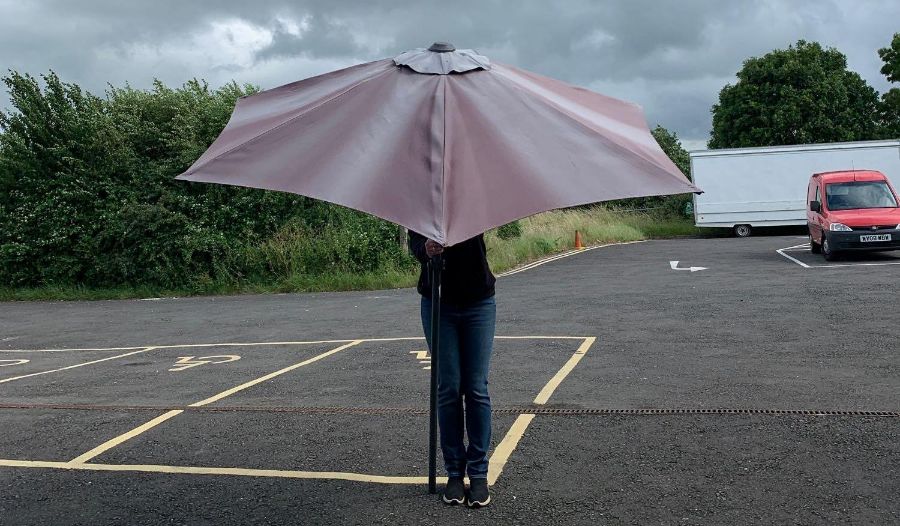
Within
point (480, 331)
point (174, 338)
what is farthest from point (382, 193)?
point (174, 338)

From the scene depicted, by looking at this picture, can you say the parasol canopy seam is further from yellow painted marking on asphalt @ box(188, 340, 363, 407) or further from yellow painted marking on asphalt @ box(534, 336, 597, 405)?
yellow painted marking on asphalt @ box(188, 340, 363, 407)

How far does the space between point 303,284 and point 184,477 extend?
13851 mm

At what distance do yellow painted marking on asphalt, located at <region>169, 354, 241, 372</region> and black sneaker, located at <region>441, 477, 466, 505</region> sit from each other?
5.33 meters

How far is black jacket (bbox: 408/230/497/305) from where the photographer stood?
14.2 ft

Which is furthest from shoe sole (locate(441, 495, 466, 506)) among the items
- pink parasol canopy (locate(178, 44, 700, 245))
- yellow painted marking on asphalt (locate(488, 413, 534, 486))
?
pink parasol canopy (locate(178, 44, 700, 245))

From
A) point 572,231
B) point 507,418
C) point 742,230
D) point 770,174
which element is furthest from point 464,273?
point 742,230

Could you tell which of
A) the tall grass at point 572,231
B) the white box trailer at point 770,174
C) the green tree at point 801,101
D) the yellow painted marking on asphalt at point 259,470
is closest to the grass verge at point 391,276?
the tall grass at point 572,231

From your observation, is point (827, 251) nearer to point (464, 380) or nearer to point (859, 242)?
point (859, 242)

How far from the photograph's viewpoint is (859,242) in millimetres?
18125

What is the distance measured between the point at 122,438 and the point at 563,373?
385cm

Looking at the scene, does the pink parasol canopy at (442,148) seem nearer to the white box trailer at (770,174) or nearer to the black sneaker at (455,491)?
the black sneaker at (455,491)

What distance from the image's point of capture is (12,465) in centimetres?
545

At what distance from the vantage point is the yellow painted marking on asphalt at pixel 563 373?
6.87 meters

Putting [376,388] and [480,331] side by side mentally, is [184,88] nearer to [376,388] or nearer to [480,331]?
[376,388]
